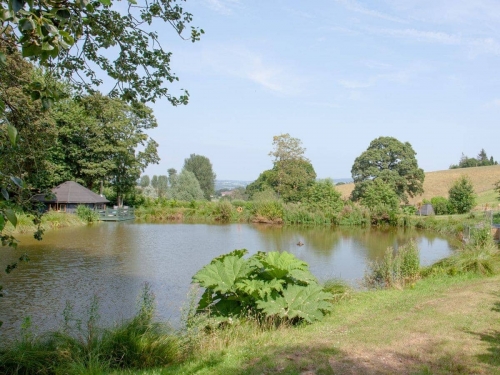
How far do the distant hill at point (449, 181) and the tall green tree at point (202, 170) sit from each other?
84.5ft

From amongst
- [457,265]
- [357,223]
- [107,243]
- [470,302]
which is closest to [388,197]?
[357,223]

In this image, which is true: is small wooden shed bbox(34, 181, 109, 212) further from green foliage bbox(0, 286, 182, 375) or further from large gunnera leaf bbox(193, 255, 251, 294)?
green foliage bbox(0, 286, 182, 375)

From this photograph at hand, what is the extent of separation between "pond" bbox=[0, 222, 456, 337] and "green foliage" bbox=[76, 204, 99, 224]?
5982 millimetres

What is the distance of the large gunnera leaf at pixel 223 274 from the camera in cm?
662

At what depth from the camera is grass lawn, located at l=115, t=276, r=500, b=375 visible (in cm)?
410

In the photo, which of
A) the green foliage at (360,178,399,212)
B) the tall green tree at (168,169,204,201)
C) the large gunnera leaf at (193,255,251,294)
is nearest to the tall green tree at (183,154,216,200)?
the tall green tree at (168,169,204,201)

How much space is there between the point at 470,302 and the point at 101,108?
6.25m

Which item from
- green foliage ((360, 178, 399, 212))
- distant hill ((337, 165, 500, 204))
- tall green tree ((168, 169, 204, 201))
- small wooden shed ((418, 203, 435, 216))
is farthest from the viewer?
tall green tree ((168, 169, 204, 201))

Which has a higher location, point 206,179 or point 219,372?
point 206,179

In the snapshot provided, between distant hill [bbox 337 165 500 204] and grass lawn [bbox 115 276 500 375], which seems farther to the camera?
distant hill [bbox 337 165 500 204]

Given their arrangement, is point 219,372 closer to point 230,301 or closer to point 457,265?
point 230,301

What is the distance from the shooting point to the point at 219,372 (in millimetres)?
4078

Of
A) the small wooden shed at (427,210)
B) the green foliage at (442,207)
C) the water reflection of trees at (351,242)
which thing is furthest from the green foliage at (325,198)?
the water reflection of trees at (351,242)

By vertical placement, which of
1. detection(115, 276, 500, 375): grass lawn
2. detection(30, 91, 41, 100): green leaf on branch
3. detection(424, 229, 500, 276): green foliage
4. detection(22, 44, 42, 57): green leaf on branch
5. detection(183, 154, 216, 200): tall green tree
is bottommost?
detection(115, 276, 500, 375): grass lawn
